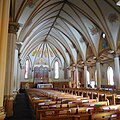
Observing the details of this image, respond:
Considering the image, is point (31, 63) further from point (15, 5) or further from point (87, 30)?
point (15, 5)

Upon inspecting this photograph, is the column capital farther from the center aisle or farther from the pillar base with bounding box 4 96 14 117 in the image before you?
the center aisle

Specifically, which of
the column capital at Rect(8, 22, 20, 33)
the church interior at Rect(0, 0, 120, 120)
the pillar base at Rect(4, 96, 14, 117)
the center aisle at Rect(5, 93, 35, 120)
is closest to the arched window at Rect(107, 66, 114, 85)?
the church interior at Rect(0, 0, 120, 120)

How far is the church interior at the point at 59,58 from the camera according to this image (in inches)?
188

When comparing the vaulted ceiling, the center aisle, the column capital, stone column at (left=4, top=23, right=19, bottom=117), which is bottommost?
the center aisle

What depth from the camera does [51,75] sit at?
38250 millimetres

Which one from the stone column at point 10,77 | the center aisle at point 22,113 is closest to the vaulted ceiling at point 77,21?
the stone column at point 10,77

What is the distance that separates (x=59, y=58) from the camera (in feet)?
126

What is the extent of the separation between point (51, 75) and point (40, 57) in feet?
17.9

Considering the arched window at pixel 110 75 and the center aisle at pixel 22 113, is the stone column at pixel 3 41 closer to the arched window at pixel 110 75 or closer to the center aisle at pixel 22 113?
the center aisle at pixel 22 113

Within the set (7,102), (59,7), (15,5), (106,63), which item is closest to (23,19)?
(15,5)

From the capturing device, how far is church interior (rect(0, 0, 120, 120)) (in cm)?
478

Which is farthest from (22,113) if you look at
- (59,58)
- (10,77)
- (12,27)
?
(59,58)

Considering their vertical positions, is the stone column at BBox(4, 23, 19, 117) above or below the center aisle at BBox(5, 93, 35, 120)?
above

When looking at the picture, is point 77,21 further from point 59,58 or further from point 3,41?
point 59,58
